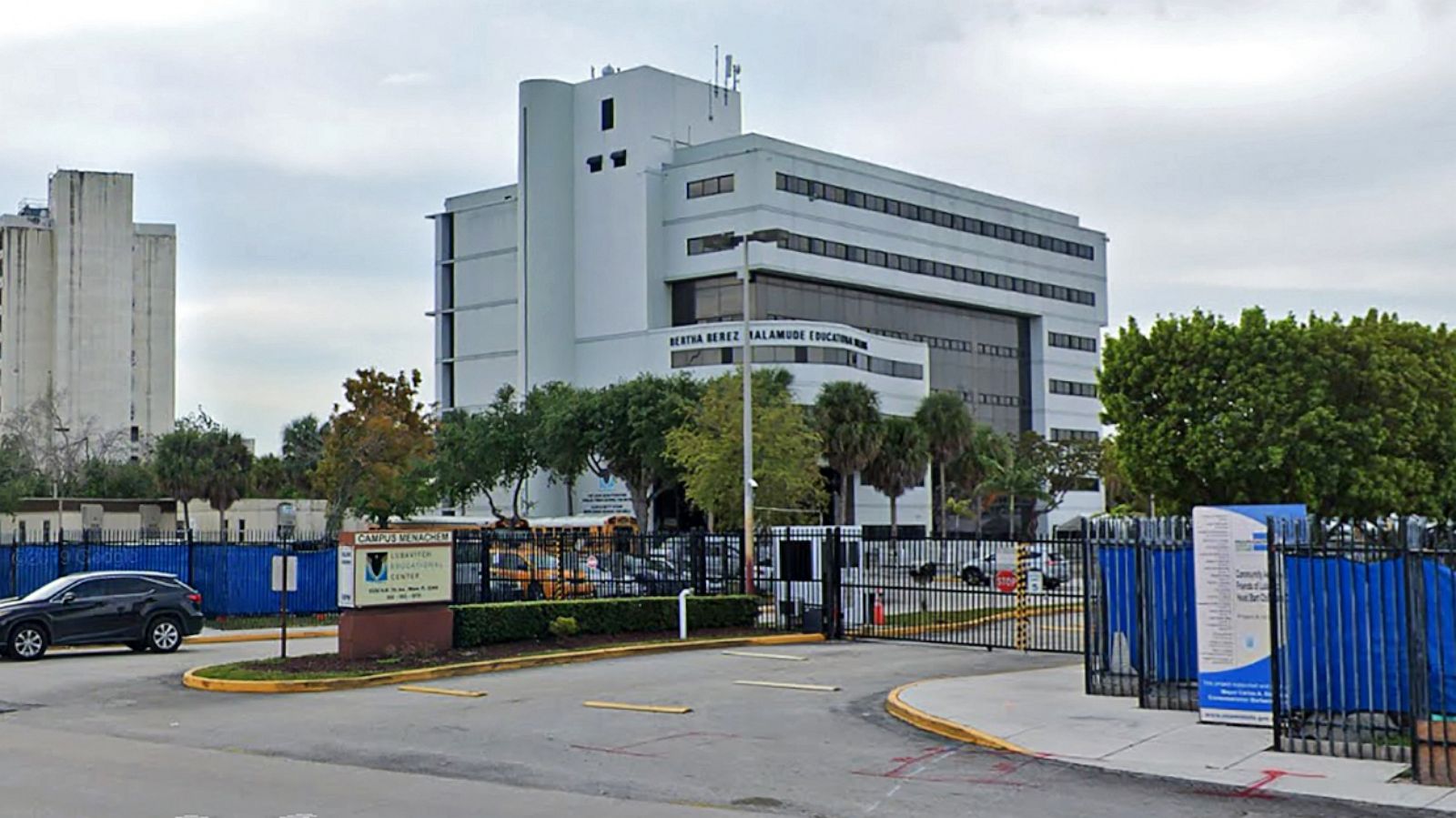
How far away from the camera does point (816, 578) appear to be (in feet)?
106

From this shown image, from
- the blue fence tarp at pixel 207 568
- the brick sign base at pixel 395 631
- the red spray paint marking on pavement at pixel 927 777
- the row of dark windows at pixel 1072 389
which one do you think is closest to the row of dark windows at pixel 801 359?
the row of dark windows at pixel 1072 389

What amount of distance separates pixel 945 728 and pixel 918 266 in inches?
3320

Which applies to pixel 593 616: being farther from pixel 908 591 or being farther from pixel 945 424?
pixel 945 424

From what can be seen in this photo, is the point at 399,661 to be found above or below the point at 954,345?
below

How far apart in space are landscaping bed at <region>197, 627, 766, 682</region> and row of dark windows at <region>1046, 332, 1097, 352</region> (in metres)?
86.1

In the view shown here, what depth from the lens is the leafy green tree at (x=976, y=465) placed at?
293 ft

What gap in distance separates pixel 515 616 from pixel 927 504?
68884mm

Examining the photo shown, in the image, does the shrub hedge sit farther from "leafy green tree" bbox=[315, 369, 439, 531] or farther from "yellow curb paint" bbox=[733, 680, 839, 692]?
"leafy green tree" bbox=[315, 369, 439, 531]

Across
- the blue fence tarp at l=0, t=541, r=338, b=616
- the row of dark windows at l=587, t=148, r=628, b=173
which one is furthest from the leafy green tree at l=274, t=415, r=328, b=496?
the blue fence tarp at l=0, t=541, r=338, b=616

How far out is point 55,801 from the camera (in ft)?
39.2

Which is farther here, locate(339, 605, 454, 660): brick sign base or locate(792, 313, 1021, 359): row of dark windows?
locate(792, 313, 1021, 359): row of dark windows

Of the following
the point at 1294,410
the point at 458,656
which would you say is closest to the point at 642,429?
the point at 1294,410

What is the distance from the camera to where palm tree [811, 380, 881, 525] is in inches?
2921

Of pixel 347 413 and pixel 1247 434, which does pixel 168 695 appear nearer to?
pixel 1247 434
